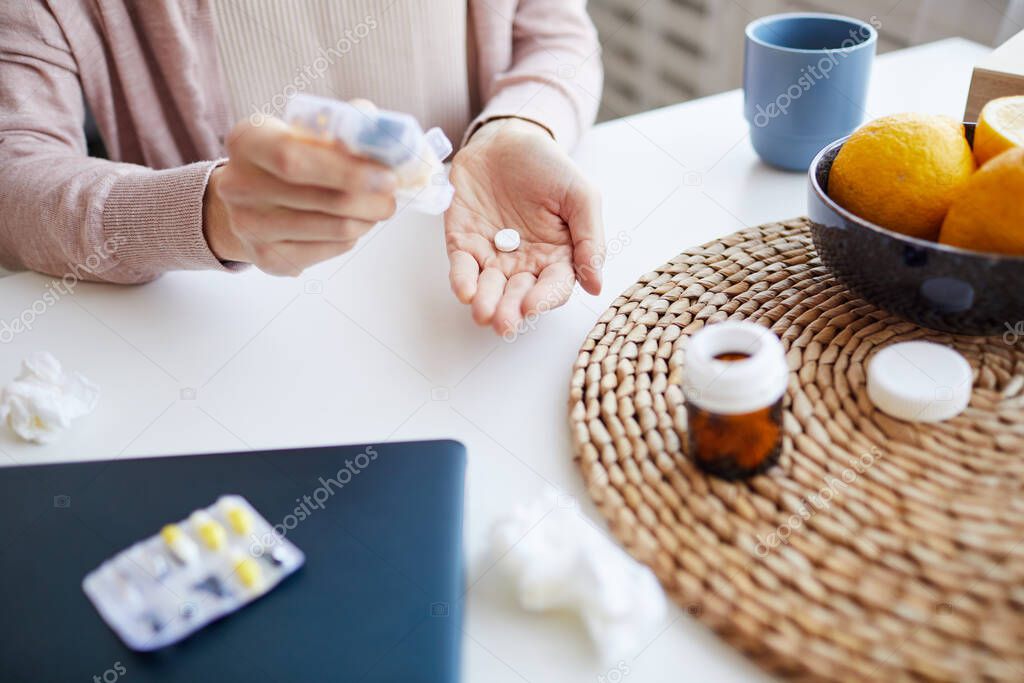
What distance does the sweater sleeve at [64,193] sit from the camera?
27.4 inches

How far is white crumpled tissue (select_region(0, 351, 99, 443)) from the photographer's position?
597 millimetres

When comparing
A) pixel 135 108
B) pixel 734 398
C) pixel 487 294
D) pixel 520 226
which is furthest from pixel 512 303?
pixel 135 108

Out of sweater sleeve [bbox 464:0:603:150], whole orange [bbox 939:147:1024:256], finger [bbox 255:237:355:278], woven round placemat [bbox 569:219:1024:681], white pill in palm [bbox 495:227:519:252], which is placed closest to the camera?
woven round placemat [bbox 569:219:1024:681]

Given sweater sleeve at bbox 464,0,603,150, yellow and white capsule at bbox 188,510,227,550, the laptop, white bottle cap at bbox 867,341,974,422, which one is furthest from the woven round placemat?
sweater sleeve at bbox 464,0,603,150

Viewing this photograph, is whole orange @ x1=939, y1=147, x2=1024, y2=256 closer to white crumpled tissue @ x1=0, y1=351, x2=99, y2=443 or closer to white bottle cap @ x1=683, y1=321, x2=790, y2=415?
white bottle cap @ x1=683, y1=321, x2=790, y2=415

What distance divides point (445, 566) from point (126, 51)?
0.69 m

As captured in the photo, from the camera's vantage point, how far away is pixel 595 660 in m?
0.44

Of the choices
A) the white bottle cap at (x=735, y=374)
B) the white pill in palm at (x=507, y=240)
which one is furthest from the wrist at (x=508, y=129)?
the white bottle cap at (x=735, y=374)

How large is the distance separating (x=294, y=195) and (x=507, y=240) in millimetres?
221

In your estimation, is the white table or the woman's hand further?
the woman's hand

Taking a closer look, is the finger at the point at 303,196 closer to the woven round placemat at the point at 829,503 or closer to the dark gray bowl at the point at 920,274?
the woven round placemat at the point at 829,503

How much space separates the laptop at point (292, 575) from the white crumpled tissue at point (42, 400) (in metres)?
0.04

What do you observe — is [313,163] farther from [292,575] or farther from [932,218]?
[932,218]

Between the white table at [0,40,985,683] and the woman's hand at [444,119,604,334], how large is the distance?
34mm
